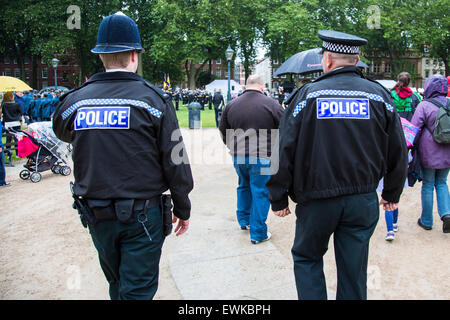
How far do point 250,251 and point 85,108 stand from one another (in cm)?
279

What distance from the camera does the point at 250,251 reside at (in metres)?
4.51

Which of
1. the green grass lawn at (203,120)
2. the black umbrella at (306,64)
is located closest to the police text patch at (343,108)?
the black umbrella at (306,64)

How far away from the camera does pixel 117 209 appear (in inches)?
90.7

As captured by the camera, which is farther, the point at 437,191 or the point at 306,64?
the point at 306,64

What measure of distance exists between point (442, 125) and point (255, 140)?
7.64 ft

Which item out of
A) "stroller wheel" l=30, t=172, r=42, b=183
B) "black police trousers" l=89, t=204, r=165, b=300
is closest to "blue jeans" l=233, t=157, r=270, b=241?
"black police trousers" l=89, t=204, r=165, b=300

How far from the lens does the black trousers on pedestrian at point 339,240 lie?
254cm

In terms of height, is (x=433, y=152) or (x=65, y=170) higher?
(x=433, y=152)

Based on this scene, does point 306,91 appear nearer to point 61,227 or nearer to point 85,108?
point 85,108

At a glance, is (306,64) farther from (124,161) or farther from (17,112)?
(17,112)

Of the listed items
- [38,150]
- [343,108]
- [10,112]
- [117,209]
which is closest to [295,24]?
[10,112]

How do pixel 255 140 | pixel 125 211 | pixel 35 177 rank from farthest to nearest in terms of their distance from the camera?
pixel 35 177, pixel 255 140, pixel 125 211

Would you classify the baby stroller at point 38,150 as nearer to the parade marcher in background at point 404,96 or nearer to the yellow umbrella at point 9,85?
the yellow umbrella at point 9,85

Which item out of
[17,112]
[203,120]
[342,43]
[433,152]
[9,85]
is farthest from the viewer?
[203,120]
